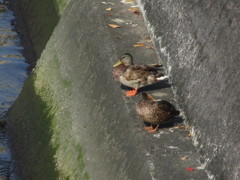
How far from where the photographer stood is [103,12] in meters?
8.84

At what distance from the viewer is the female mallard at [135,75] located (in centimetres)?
711

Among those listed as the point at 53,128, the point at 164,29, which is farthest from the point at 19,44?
the point at 164,29

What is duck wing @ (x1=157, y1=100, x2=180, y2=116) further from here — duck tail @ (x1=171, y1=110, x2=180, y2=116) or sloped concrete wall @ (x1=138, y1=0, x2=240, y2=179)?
sloped concrete wall @ (x1=138, y1=0, x2=240, y2=179)

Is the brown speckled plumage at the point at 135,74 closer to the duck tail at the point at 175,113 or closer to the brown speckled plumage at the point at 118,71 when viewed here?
the brown speckled plumage at the point at 118,71

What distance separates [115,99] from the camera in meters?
7.14

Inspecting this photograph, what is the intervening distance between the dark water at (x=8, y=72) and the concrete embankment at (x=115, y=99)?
0.68 ft

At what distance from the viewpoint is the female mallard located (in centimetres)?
711

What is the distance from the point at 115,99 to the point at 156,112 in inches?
33.2

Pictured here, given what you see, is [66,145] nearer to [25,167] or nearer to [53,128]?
[53,128]

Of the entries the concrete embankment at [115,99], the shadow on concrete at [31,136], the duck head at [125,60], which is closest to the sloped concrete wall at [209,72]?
the concrete embankment at [115,99]

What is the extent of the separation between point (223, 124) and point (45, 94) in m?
4.18

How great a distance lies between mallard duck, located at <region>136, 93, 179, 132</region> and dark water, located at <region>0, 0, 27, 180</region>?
3.15 m

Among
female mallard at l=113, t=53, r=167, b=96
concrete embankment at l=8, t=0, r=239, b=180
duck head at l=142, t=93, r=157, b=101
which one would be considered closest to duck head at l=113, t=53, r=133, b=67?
female mallard at l=113, t=53, r=167, b=96

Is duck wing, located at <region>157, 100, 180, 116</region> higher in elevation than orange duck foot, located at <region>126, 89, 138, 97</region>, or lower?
higher
